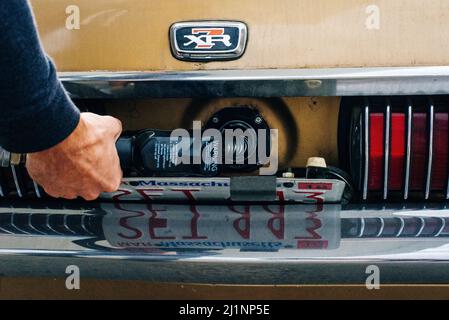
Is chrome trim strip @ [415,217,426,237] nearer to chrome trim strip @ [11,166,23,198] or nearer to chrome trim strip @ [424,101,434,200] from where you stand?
chrome trim strip @ [424,101,434,200]

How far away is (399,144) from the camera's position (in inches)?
74.2

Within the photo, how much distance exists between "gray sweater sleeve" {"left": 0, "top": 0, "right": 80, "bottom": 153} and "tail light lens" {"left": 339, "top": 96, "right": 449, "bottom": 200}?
2.96 ft

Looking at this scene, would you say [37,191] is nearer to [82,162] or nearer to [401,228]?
[82,162]

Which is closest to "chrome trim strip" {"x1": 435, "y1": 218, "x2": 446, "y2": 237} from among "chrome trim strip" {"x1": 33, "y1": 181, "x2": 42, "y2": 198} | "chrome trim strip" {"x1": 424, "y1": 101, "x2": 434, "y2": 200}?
"chrome trim strip" {"x1": 424, "y1": 101, "x2": 434, "y2": 200}

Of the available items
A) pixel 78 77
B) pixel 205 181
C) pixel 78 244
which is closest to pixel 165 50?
pixel 78 77

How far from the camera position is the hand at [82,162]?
4.73 feet

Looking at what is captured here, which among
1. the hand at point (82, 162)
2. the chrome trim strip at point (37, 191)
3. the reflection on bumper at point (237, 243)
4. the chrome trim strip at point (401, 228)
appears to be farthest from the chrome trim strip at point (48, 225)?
the chrome trim strip at point (401, 228)

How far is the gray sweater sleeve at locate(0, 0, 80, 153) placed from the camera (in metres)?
1.17

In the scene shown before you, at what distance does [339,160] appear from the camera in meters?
2.04

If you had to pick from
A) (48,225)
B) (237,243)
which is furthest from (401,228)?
(48,225)

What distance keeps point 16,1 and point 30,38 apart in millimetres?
76

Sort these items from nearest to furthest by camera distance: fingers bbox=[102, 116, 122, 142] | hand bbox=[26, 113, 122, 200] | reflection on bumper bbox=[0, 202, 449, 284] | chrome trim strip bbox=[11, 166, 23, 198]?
hand bbox=[26, 113, 122, 200]
fingers bbox=[102, 116, 122, 142]
reflection on bumper bbox=[0, 202, 449, 284]
chrome trim strip bbox=[11, 166, 23, 198]

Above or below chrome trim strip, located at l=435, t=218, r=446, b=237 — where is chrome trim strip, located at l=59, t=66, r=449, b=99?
above

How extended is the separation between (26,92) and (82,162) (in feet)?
0.98
